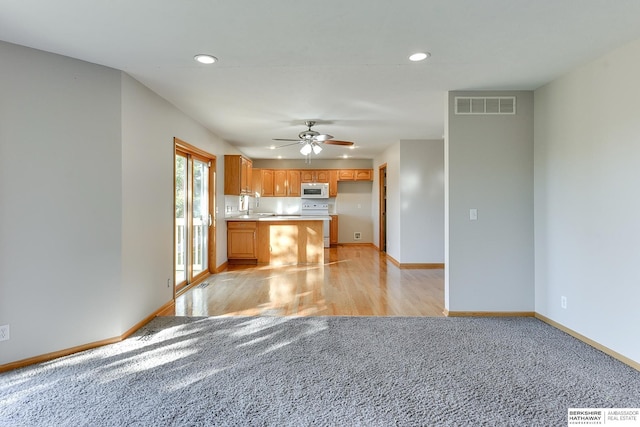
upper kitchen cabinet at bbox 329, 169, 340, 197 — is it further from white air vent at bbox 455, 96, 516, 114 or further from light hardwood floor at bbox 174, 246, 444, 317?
white air vent at bbox 455, 96, 516, 114

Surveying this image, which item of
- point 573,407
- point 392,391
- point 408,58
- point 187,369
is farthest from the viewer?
point 408,58

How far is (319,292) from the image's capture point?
435 centimetres

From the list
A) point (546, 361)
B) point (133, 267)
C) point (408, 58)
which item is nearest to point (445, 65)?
point (408, 58)

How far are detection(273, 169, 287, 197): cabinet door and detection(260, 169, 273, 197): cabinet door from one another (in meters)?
0.08

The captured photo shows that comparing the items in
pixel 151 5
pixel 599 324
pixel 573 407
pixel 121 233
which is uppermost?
pixel 151 5

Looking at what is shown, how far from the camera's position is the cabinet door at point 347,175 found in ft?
27.9

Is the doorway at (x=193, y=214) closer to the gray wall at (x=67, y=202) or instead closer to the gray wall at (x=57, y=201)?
the gray wall at (x=67, y=202)

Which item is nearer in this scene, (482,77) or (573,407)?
(573,407)

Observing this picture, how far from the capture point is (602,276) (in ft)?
8.64

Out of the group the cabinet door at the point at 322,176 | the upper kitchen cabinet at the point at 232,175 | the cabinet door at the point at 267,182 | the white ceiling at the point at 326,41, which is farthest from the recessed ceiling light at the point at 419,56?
the cabinet door at the point at 267,182

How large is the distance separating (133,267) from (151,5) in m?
2.28

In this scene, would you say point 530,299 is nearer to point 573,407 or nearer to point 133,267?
point 573,407

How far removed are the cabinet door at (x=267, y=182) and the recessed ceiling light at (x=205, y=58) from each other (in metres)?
5.78

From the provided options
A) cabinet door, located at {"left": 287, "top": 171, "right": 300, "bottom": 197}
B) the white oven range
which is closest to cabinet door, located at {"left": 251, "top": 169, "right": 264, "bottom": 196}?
cabinet door, located at {"left": 287, "top": 171, "right": 300, "bottom": 197}
